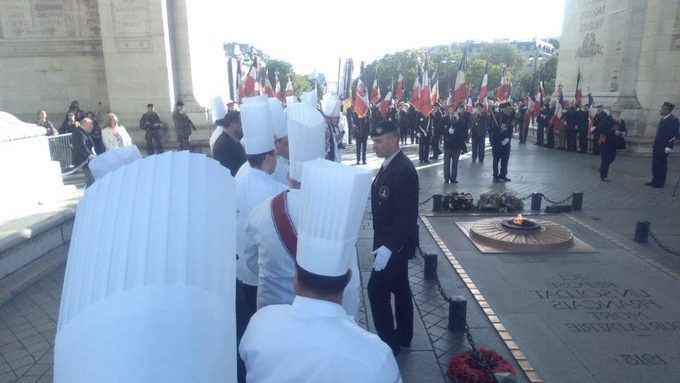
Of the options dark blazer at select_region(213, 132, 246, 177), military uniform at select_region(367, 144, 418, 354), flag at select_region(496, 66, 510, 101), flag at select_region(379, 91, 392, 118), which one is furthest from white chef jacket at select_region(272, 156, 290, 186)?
flag at select_region(496, 66, 510, 101)

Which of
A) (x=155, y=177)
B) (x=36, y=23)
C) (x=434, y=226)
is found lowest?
(x=434, y=226)

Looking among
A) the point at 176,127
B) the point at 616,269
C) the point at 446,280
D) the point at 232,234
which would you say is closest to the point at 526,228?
the point at 616,269

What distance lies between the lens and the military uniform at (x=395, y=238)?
4.00m

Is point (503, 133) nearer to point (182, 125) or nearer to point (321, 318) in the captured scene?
point (182, 125)

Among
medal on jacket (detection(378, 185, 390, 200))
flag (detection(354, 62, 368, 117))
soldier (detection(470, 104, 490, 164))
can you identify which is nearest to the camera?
medal on jacket (detection(378, 185, 390, 200))

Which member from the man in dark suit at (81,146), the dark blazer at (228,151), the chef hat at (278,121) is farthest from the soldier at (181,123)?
the chef hat at (278,121)

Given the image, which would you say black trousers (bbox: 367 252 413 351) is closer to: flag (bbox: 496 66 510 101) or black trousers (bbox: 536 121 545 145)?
flag (bbox: 496 66 510 101)

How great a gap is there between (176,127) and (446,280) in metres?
11.2

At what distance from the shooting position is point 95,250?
109 cm

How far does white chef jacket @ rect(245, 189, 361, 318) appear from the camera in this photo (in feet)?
9.32

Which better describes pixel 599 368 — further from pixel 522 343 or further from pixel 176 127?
pixel 176 127

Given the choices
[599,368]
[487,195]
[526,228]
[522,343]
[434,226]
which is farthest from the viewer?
[487,195]

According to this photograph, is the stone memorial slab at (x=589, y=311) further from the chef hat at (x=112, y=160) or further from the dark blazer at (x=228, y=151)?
the chef hat at (x=112, y=160)

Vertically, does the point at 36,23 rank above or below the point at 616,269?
above
